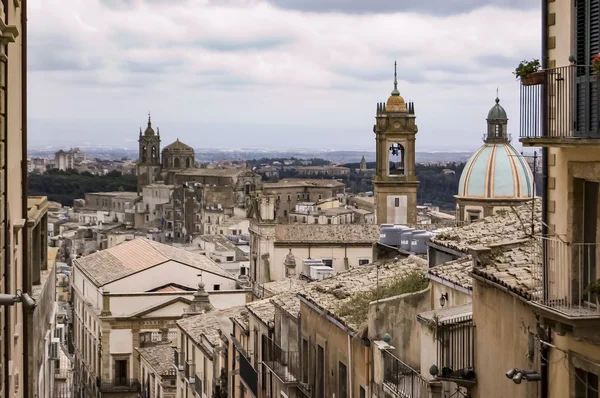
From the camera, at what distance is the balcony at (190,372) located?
3725 cm

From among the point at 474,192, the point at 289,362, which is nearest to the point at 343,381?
the point at 289,362

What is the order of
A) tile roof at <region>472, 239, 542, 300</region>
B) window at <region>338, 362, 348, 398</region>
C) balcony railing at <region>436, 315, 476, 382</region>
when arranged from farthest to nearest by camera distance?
1. window at <region>338, 362, 348, 398</region>
2. balcony railing at <region>436, 315, 476, 382</region>
3. tile roof at <region>472, 239, 542, 300</region>

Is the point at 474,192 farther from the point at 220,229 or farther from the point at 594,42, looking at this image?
the point at 220,229

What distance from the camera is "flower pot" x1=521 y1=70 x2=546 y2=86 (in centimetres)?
1021

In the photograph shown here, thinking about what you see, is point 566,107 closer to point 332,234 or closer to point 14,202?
point 14,202

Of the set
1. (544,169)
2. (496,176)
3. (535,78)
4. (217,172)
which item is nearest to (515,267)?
(544,169)

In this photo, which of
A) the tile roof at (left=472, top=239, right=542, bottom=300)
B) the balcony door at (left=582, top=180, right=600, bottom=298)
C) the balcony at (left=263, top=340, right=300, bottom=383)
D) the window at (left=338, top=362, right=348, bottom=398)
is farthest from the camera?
the balcony at (left=263, top=340, right=300, bottom=383)

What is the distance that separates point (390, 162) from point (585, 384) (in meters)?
52.1

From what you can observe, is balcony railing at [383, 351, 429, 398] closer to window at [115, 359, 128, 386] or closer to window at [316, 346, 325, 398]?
window at [316, 346, 325, 398]

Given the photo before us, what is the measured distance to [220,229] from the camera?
118 metres

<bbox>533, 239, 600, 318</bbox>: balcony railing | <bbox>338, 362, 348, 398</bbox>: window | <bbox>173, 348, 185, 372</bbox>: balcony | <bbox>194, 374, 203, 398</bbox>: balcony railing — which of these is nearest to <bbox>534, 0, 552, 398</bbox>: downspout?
<bbox>533, 239, 600, 318</bbox>: balcony railing

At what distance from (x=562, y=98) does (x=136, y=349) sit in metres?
43.8

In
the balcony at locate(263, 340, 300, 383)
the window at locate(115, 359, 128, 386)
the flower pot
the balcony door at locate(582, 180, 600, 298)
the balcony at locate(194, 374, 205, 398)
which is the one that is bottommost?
the window at locate(115, 359, 128, 386)

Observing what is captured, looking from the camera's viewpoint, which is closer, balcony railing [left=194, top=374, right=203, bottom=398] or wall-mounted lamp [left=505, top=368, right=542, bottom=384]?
wall-mounted lamp [left=505, top=368, right=542, bottom=384]
